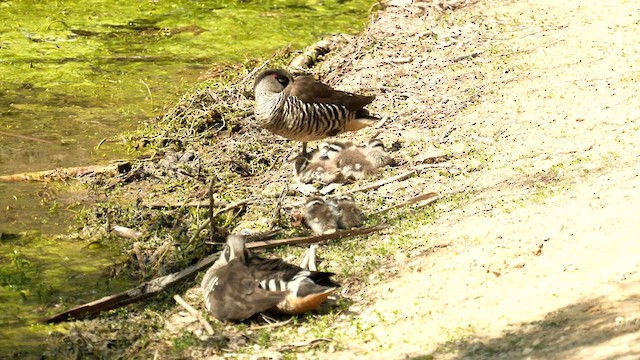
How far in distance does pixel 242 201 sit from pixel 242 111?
2.74m

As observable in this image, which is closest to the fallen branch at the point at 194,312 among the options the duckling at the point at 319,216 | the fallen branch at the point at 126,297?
the fallen branch at the point at 126,297

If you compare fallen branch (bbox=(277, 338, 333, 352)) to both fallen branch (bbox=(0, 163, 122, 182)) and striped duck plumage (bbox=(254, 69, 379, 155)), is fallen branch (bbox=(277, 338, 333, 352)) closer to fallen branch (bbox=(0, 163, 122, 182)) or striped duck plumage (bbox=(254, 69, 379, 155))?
striped duck plumage (bbox=(254, 69, 379, 155))

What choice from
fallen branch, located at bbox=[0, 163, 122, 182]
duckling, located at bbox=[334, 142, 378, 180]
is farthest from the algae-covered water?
duckling, located at bbox=[334, 142, 378, 180]

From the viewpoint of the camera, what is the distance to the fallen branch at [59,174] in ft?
33.1

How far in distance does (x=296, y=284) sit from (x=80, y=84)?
712 centimetres

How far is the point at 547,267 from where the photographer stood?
6.37 meters

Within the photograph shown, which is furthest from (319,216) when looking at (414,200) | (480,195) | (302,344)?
(302,344)

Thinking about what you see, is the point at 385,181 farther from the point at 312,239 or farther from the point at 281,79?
the point at 281,79

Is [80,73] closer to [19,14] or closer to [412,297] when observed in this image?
[19,14]

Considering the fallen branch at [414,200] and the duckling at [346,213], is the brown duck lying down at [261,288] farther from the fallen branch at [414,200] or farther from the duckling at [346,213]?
the fallen branch at [414,200]

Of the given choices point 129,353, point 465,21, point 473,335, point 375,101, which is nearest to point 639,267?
point 473,335

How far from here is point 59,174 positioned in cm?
1013

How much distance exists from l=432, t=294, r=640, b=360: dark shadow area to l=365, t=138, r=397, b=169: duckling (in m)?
3.65

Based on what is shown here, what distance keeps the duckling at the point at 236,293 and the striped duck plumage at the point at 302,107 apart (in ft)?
10.3
